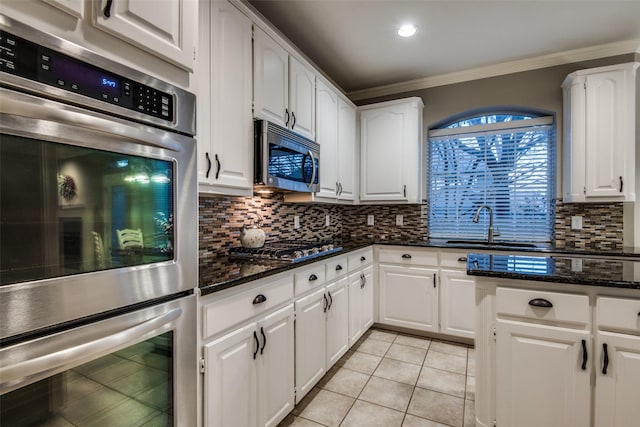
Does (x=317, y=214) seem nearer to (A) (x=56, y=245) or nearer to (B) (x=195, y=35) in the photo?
(B) (x=195, y=35)

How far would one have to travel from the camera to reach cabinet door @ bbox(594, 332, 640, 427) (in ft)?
4.32

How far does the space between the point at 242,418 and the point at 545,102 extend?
3712 millimetres

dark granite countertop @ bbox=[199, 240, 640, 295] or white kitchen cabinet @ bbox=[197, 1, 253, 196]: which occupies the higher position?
white kitchen cabinet @ bbox=[197, 1, 253, 196]

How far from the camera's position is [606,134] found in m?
2.72

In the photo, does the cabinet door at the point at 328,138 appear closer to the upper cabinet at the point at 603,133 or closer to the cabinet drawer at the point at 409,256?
the cabinet drawer at the point at 409,256

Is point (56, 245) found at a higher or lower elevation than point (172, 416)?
higher

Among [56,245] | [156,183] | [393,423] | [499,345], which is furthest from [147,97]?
[393,423]

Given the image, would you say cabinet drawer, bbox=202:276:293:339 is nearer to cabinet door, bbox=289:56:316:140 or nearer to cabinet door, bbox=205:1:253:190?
cabinet door, bbox=205:1:253:190

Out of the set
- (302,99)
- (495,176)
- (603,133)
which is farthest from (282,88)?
(603,133)

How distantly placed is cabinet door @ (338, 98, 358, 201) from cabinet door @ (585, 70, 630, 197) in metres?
2.12

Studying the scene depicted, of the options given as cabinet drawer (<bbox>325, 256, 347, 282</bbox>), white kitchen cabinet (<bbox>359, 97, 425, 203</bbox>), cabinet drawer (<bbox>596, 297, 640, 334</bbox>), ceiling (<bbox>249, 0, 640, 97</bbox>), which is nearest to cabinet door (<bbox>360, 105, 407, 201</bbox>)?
white kitchen cabinet (<bbox>359, 97, 425, 203</bbox>)

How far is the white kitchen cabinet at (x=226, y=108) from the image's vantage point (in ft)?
5.42

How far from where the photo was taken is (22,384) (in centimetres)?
68

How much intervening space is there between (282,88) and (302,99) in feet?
0.96
